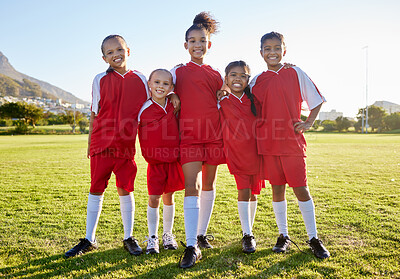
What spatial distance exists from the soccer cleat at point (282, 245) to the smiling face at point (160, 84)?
193 centimetres

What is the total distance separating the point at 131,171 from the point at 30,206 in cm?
291

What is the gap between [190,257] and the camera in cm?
265

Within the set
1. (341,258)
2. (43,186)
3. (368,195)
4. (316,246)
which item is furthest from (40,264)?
(368,195)

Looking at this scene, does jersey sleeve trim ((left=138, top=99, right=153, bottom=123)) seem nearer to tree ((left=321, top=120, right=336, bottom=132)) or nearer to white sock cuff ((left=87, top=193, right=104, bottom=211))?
white sock cuff ((left=87, top=193, right=104, bottom=211))

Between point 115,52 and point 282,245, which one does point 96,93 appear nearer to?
point 115,52

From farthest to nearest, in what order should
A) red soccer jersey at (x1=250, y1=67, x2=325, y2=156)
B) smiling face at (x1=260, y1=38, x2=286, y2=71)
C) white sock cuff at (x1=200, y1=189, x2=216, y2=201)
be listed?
white sock cuff at (x1=200, y1=189, x2=216, y2=201)
smiling face at (x1=260, y1=38, x2=286, y2=71)
red soccer jersey at (x1=250, y1=67, x2=325, y2=156)

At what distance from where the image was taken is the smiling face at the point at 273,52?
309 centimetres

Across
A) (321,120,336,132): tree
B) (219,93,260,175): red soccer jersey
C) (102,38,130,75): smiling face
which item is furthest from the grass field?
(321,120,336,132): tree

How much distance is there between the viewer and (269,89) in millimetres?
3061

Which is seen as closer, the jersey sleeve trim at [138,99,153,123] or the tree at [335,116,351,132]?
the jersey sleeve trim at [138,99,153,123]

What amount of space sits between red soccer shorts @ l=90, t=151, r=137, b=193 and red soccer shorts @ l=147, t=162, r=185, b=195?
0.67 ft

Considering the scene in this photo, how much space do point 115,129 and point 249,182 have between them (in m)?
1.51

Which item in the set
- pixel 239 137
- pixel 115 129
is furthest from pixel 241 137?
pixel 115 129

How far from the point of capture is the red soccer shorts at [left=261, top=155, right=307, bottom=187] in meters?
2.94
